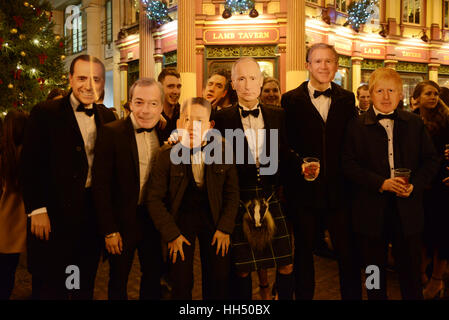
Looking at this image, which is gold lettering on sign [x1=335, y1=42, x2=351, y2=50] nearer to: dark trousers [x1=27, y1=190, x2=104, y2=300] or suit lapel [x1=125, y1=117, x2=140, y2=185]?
suit lapel [x1=125, y1=117, x2=140, y2=185]

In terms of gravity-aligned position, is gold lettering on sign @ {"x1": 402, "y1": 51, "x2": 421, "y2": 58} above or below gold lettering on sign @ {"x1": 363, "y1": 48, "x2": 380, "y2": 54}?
above

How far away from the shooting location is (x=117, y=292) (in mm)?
2600

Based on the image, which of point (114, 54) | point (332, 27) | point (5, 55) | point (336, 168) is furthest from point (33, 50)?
point (332, 27)

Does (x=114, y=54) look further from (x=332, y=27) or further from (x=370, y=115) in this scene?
(x=370, y=115)

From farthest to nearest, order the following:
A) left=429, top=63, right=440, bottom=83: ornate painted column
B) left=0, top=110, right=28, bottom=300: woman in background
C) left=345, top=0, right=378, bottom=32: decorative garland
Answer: left=429, top=63, right=440, bottom=83: ornate painted column → left=345, top=0, right=378, bottom=32: decorative garland → left=0, top=110, right=28, bottom=300: woman in background

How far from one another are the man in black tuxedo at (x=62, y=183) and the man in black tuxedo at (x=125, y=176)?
7.0 inches

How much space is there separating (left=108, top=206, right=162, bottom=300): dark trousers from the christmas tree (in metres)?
5.99

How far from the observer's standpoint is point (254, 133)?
2818 millimetres

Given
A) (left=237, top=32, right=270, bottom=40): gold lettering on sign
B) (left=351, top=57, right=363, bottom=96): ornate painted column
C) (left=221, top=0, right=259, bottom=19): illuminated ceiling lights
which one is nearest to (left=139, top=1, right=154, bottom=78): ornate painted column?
(left=221, top=0, right=259, bottom=19): illuminated ceiling lights

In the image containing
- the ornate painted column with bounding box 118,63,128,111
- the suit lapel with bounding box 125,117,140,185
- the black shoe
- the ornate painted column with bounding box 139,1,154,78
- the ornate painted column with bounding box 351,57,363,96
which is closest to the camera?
the suit lapel with bounding box 125,117,140,185

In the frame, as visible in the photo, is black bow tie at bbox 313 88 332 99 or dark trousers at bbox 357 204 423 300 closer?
dark trousers at bbox 357 204 423 300

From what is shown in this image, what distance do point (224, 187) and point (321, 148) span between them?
84cm

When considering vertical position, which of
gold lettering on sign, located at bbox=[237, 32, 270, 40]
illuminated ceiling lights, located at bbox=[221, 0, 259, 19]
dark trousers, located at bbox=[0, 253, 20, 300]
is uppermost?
illuminated ceiling lights, located at bbox=[221, 0, 259, 19]

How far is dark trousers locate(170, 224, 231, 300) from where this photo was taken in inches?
100
